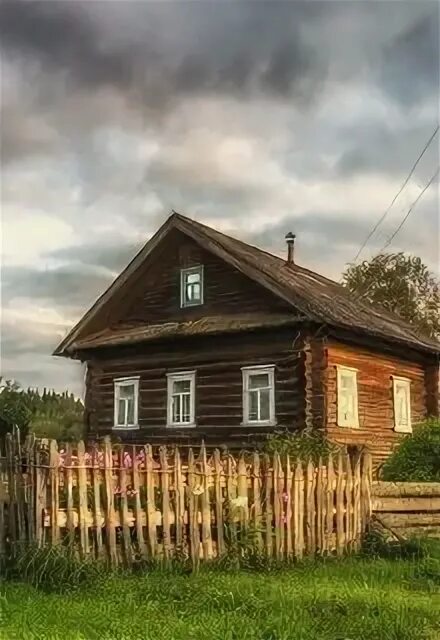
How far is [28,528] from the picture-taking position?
786 centimetres

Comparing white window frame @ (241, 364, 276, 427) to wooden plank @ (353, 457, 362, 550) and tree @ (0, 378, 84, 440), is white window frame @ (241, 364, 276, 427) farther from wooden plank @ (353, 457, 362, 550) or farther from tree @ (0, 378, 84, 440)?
wooden plank @ (353, 457, 362, 550)

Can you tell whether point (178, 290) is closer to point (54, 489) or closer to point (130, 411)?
point (130, 411)

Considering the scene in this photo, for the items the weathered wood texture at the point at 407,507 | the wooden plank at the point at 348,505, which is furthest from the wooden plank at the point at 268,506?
the weathered wood texture at the point at 407,507

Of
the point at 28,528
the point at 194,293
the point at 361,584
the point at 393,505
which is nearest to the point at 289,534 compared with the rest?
the point at 361,584

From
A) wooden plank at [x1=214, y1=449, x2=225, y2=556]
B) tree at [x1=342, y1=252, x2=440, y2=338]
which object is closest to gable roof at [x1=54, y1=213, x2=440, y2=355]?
wooden plank at [x1=214, y1=449, x2=225, y2=556]

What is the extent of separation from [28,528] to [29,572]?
1.45 feet

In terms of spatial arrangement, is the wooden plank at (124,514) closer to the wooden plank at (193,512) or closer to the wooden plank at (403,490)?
the wooden plank at (193,512)

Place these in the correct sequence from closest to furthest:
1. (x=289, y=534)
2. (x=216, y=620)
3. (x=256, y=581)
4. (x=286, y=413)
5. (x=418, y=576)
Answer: (x=216, y=620), (x=256, y=581), (x=418, y=576), (x=289, y=534), (x=286, y=413)

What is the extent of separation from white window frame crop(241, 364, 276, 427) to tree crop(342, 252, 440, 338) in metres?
22.4

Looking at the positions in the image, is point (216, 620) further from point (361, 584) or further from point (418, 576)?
point (418, 576)

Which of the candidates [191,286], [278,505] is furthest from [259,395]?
[278,505]

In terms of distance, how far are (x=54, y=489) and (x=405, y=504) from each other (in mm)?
5603

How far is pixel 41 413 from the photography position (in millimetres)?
31266

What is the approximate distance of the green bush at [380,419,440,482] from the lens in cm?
1472
